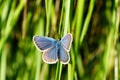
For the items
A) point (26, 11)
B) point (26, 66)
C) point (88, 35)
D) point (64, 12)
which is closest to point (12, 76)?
point (26, 66)

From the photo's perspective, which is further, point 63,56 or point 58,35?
point 58,35

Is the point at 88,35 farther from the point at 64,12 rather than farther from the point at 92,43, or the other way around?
the point at 64,12

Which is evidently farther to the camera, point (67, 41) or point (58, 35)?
point (58, 35)

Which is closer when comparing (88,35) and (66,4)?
(66,4)
